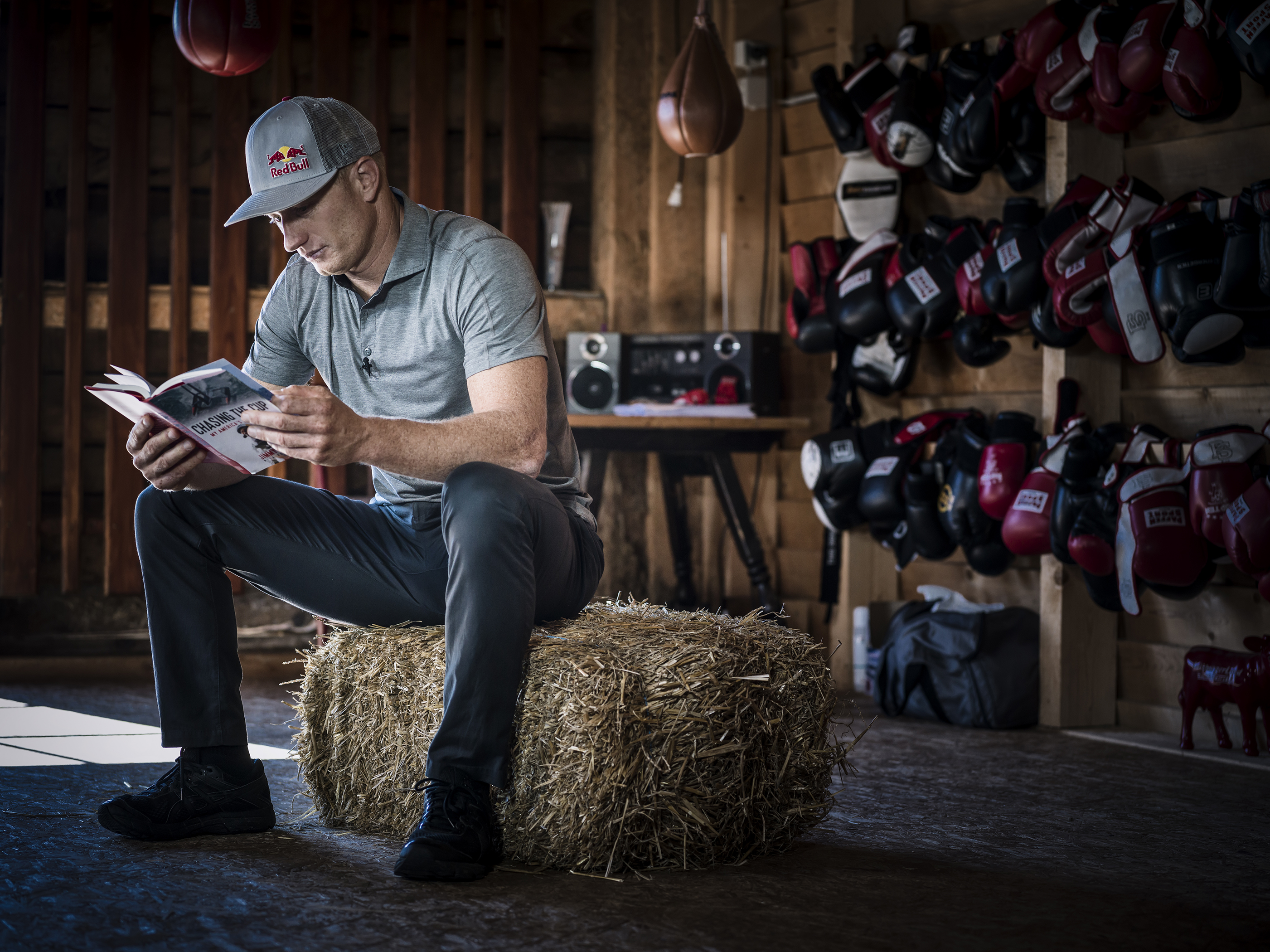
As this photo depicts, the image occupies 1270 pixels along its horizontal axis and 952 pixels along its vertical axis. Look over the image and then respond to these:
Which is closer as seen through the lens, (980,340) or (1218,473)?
(1218,473)

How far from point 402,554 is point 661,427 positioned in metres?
2.04

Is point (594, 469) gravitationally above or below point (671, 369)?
below

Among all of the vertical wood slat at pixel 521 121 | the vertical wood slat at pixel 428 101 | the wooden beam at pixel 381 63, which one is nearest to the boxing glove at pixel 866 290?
the vertical wood slat at pixel 521 121

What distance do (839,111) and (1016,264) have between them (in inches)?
35.4

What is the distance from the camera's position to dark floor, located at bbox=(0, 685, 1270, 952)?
1.45 meters

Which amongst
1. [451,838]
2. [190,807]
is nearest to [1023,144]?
[451,838]

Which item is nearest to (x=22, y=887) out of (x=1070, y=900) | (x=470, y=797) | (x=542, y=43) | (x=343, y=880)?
(x=343, y=880)

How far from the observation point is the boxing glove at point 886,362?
376 cm

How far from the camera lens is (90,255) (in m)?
4.26

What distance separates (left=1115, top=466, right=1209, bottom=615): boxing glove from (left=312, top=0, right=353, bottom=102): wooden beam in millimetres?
2860

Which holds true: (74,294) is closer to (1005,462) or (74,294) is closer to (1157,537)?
(1005,462)

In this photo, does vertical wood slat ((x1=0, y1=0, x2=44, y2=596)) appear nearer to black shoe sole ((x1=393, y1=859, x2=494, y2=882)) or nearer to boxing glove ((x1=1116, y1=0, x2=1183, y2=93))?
black shoe sole ((x1=393, y1=859, x2=494, y2=882))

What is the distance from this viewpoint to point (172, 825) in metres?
1.83

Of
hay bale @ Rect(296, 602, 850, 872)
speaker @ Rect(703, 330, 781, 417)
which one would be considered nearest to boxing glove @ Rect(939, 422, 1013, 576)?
speaker @ Rect(703, 330, 781, 417)
